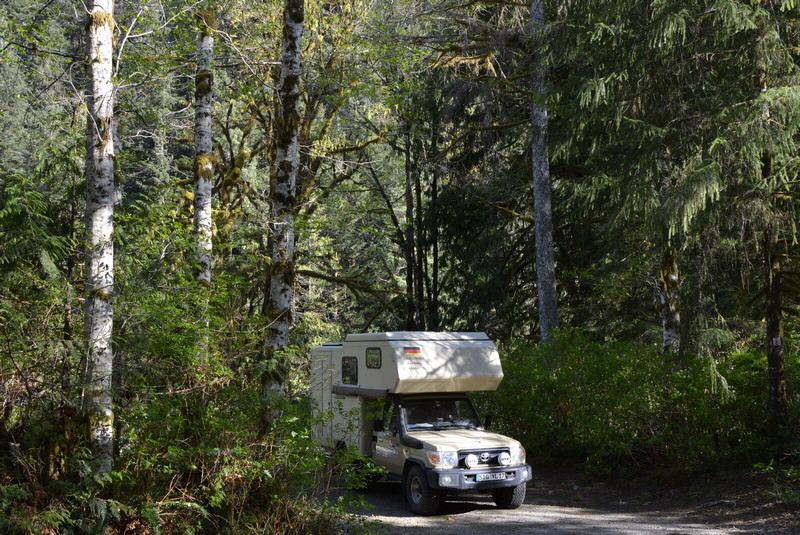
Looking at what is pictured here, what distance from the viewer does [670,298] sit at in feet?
56.2

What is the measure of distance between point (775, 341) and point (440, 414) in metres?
5.33

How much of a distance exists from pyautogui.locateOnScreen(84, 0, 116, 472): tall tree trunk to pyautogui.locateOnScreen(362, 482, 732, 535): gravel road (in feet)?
10.3

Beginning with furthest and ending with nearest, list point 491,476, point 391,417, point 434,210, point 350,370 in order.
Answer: point 434,210, point 350,370, point 391,417, point 491,476

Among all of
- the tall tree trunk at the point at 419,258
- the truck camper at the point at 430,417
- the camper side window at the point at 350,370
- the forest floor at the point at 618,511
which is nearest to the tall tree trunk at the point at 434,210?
the tall tree trunk at the point at 419,258

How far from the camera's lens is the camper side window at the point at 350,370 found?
46.2 feet

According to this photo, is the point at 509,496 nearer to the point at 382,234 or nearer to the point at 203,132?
the point at 203,132

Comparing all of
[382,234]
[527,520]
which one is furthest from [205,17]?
[382,234]

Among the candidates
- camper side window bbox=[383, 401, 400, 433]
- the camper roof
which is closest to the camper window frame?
the camper roof

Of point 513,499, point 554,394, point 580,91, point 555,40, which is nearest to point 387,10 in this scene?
point 555,40

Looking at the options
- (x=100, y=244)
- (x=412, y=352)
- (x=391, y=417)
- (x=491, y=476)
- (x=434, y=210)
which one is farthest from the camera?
(x=434, y=210)

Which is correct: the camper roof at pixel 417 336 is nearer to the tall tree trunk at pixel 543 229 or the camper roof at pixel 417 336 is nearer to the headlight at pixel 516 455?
the headlight at pixel 516 455

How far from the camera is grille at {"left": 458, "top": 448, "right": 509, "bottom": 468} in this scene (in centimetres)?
1166

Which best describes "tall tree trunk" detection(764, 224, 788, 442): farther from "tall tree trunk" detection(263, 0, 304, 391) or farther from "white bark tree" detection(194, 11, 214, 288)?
"white bark tree" detection(194, 11, 214, 288)

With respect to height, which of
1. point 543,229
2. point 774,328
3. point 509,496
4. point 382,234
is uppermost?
point 382,234
